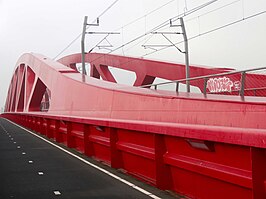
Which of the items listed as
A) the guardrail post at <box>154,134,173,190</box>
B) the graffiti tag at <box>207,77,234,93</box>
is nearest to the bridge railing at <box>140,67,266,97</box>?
the graffiti tag at <box>207,77,234,93</box>

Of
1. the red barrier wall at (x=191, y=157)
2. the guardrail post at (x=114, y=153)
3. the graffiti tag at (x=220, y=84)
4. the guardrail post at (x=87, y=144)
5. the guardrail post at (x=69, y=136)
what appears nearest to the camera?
the red barrier wall at (x=191, y=157)

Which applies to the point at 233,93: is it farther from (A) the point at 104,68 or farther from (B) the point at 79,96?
(A) the point at 104,68

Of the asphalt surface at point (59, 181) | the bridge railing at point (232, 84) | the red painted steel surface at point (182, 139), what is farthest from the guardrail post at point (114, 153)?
the bridge railing at point (232, 84)

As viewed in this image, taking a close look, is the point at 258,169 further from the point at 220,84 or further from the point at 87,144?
the point at 87,144

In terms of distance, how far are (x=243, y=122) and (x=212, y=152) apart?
35.7 inches

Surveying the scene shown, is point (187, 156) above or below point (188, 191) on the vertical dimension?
above

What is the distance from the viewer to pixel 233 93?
9375mm

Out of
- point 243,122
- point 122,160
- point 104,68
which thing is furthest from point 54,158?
point 104,68

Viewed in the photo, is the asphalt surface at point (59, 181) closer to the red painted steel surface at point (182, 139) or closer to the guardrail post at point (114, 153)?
the guardrail post at point (114, 153)

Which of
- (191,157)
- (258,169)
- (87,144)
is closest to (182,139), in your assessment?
(191,157)

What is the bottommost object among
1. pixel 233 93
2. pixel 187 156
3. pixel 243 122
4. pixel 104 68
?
pixel 187 156

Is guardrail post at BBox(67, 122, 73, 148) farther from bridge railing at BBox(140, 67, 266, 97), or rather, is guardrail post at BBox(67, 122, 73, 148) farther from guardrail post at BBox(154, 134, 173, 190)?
guardrail post at BBox(154, 134, 173, 190)

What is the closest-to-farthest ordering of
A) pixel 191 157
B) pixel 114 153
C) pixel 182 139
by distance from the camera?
pixel 191 157 < pixel 182 139 < pixel 114 153

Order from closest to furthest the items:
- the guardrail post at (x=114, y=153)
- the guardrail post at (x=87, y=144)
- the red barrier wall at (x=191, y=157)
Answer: the red barrier wall at (x=191, y=157) → the guardrail post at (x=114, y=153) → the guardrail post at (x=87, y=144)
